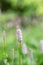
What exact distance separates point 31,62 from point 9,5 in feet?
20.1

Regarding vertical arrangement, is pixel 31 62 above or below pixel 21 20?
above

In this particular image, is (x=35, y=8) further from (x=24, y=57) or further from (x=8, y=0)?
(x=24, y=57)

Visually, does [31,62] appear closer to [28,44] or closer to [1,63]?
[1,63]

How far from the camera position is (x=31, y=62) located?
2.38 metres

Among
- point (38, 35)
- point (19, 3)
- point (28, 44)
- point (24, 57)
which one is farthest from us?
point (19, 3)

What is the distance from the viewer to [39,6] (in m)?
7.31

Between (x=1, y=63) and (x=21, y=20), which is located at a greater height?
(x=1, y=63)

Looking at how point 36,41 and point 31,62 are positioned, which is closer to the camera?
point 31,62

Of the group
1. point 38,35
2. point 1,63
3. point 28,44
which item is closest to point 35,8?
point 38,35

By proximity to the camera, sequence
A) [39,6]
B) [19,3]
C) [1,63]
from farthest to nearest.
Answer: [19,3] → [39,6] → [1,63]

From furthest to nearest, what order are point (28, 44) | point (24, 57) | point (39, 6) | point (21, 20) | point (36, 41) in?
point (39, 6) < point (21, 20) < point (36, 41) < point (28, 44) < point (24, 57)

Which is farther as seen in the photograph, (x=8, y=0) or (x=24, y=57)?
(x=8, y=0)

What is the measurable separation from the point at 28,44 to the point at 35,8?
15.4ft

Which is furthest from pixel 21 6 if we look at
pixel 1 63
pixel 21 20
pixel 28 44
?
pixel 1 63
